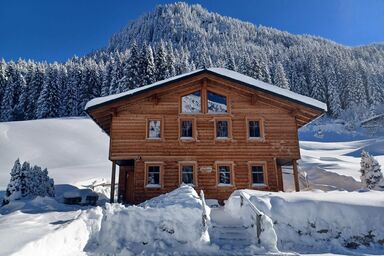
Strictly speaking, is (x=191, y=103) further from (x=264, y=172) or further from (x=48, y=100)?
(x=48, y=100)

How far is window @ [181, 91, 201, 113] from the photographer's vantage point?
2145cm

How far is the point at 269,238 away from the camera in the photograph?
10.7m

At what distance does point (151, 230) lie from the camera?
11.1 metres

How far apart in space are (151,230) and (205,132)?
10.8 m

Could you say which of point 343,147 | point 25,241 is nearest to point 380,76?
point 343,147

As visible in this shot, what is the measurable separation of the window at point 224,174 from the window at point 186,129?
2.85m

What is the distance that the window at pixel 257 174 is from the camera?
20559 mm

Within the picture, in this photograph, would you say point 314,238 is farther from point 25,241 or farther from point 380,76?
point 380,76

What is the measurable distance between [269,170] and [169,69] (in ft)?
176

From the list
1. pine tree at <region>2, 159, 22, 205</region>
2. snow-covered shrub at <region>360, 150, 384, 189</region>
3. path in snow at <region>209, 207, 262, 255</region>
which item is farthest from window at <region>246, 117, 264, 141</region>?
pine tree at <region>2, 159, 22, 205</region>

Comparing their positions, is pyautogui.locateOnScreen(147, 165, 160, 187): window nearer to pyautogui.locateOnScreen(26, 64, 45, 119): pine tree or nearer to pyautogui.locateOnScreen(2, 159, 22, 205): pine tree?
pyautogui.locateOnScreen(2, 159, 22, 205): pine tree

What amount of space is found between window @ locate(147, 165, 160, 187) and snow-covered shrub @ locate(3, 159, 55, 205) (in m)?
6.93

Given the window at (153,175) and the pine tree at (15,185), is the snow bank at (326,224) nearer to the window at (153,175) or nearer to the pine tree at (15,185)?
the window at (153,175)

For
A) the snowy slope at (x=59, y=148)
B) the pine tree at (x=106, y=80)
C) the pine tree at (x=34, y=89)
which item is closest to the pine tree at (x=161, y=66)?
the pine tree at (x=106, y=80)
